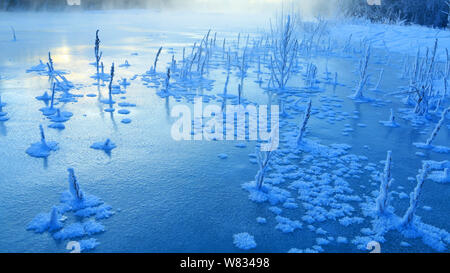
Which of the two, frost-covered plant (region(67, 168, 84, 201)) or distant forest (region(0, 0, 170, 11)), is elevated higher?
distant forest (region(0, 0, 170, 11))

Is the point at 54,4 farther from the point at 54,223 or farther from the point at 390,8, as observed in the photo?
the point at 54,223

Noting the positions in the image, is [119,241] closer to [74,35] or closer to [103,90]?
[103,90]

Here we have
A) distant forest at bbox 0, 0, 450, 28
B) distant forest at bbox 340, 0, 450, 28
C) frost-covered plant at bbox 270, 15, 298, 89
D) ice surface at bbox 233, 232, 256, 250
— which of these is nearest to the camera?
ice surface at bbox 233, 232, 256, 250

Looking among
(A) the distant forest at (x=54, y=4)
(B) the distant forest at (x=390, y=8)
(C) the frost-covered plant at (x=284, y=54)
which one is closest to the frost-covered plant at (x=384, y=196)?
(C) the frost-covered plant at (x=284, y=54)

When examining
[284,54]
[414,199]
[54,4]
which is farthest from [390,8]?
[54,4]

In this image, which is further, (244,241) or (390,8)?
(390,8)

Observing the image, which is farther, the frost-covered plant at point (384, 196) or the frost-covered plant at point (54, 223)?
the frost-covered plant at point (384, 196)

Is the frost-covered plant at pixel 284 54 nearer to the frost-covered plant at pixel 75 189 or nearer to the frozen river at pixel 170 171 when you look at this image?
the frozen river at pixel 170 171

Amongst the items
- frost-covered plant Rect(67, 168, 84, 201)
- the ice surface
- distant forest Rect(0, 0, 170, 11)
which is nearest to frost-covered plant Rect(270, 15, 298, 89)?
the ice surface

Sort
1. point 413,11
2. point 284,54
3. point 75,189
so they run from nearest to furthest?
point 75,189, point 284,54, point 413,11

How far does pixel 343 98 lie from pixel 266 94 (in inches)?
83.9

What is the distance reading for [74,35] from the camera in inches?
746

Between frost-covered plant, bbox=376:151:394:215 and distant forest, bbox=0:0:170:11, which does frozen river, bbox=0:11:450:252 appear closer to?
frost-covered plant, bbox=376:151:394:215

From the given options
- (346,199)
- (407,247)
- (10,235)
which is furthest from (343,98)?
(10,235)
